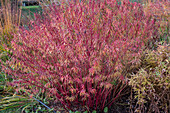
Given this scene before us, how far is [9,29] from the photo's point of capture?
16.1ft

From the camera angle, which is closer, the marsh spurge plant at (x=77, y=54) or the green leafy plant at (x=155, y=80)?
the marsh spurge plant at (x=77, y=54)

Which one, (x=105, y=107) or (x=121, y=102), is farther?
(x=121, y=102)

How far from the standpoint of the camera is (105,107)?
3066 mm

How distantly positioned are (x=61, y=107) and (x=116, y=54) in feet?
4.96

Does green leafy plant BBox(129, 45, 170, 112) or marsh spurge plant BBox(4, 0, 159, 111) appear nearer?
marsh spurge plant BBox(4, 0, 159, 111)

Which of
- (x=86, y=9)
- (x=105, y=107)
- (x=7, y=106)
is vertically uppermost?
(x=86, y=9)

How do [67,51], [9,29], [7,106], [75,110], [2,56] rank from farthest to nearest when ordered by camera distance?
[9,29], [2,56], [7,106], [75,110], [67,51]

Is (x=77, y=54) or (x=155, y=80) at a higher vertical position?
(x=77, y=54)

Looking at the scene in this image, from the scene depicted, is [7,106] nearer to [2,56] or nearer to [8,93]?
[8,93]

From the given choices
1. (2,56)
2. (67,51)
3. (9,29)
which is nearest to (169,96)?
(67,51)

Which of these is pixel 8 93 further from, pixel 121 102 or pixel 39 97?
pixel 121 102

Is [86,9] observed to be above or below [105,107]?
above

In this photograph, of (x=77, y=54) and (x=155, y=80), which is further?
(x=155, y=80)

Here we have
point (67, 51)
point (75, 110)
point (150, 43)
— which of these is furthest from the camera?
point (150, 43)
